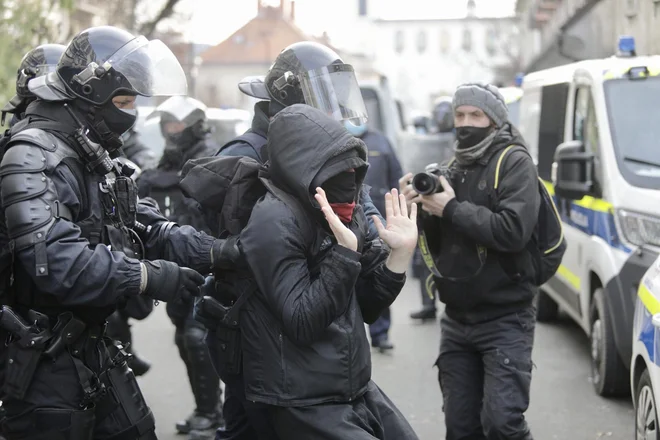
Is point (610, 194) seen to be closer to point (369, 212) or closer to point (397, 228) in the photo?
point (369, 212)

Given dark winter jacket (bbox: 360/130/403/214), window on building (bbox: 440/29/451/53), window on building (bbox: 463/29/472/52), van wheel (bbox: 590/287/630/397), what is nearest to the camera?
van wheel (bbox: 590/287/630/397)

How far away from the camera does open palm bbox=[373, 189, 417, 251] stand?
3.50 metres

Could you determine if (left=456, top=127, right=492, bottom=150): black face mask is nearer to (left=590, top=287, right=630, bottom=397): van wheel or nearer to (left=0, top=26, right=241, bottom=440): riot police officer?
(left=0, top=26, right=241, bottom=440): riot police officer

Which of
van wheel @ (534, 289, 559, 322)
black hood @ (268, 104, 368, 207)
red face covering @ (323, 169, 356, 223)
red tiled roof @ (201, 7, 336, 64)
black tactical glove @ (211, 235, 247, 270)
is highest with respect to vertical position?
black hood @ (268, 104, 368, 207)

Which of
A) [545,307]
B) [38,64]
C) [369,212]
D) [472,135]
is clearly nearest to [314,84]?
[369,212]

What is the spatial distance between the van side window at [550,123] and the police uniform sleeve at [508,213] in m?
3.51

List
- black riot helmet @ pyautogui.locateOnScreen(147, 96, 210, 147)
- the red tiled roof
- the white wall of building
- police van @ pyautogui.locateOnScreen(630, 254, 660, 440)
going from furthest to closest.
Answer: the white wall of building
the red tiled roof
black riot helmet @ pyautogui.locateOnScreen(147, 96, 210, 147)
police van @ pyautogui.locateOnScreen(630, 254, 660, 440)

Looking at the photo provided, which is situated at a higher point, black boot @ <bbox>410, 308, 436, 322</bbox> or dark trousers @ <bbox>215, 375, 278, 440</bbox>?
dark trousers @ <bbox>215, 375, 278, 440</bbox>

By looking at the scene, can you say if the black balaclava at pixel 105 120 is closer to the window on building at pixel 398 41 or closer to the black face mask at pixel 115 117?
the black face mask at pixel 115 117

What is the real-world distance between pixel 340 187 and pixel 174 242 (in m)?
0.85

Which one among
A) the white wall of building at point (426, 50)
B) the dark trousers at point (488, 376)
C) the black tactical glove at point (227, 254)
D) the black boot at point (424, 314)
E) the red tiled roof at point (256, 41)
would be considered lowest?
the white wall of building at point (426, 50)

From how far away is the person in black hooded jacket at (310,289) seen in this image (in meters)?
3.29

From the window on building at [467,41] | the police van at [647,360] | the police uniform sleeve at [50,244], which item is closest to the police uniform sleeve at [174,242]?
the police uniform sleeve at [50,244]

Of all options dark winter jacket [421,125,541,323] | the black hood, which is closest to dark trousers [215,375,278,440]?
the black hood
